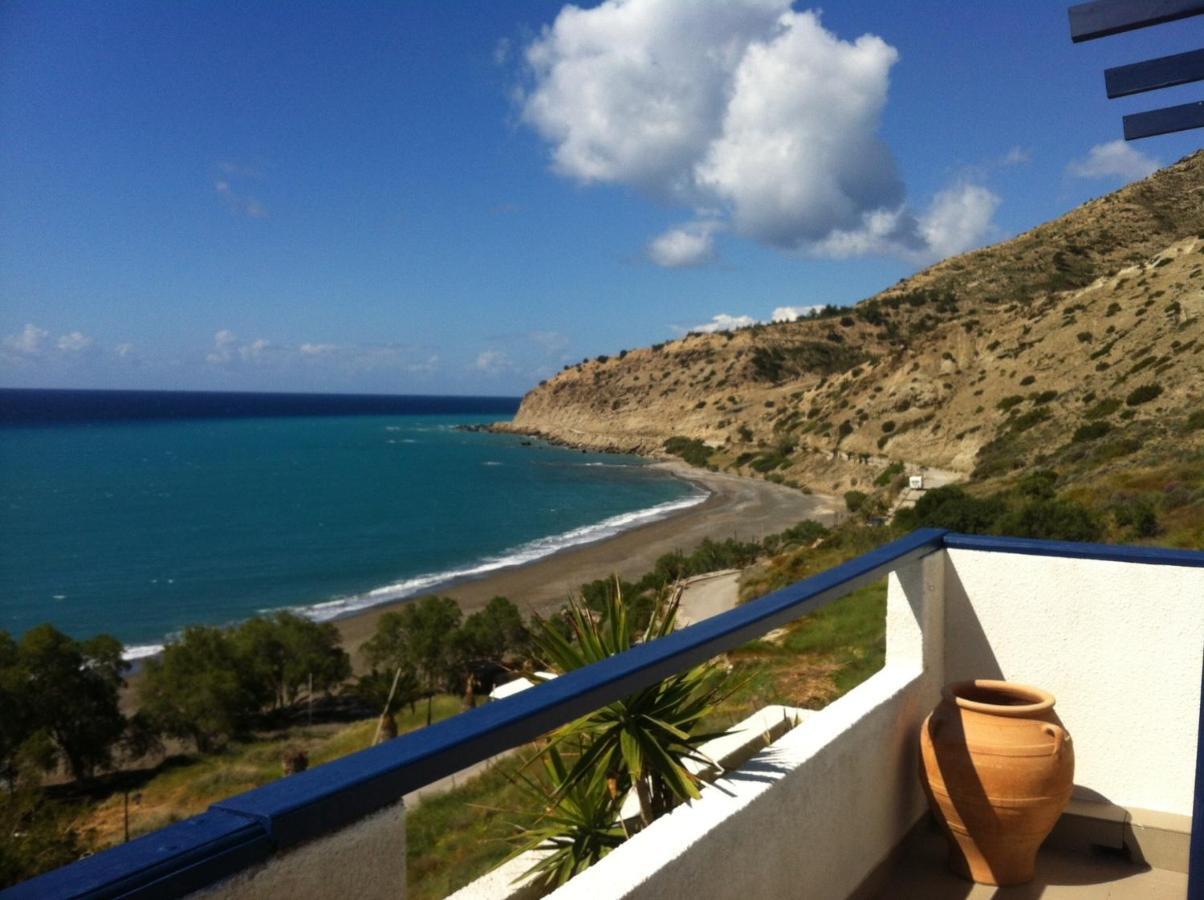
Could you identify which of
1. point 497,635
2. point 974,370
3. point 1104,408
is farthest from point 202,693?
point 974,370

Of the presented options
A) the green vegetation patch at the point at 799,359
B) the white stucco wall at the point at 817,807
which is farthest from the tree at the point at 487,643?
the green vegetation patch at the point at 799,359

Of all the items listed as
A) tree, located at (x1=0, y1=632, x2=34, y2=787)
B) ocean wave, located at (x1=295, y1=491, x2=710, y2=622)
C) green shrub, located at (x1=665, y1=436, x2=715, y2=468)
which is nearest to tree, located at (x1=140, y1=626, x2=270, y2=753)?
tree, located at (x1=0, y1=632, x2=34, y2=787)

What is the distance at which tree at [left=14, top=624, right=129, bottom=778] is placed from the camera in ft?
55.8

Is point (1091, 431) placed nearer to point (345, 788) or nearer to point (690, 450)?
point (345, 788)

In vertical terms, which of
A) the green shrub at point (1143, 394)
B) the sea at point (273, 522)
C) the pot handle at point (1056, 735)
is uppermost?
the green shrub at point (1143, 394)

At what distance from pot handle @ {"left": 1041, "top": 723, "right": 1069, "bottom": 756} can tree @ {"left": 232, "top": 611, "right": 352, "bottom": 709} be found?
18.7 meters

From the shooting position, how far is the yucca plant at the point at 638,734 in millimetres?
2574

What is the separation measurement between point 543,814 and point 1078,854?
6.74ft

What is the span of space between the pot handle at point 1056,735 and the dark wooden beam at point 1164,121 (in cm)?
204

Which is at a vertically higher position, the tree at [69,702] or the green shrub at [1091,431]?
the green shrub at [1091,431]

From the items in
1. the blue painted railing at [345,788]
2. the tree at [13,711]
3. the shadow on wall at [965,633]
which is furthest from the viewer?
the tree at [13,711]

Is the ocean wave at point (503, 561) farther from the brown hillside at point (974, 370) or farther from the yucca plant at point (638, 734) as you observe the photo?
the yucca plant at point (638, 734)

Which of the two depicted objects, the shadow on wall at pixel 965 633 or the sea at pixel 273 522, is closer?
the shadow on wall at pixel 965 633

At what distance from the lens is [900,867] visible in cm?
329
